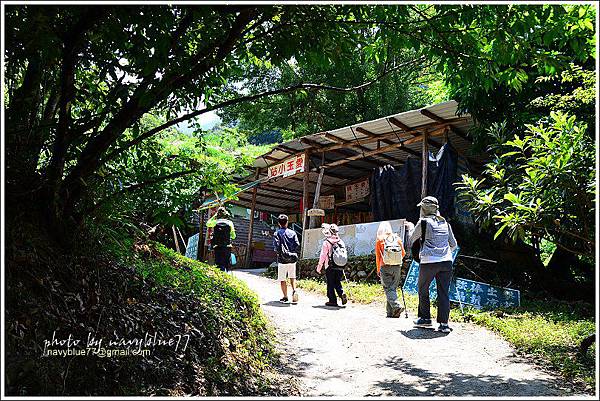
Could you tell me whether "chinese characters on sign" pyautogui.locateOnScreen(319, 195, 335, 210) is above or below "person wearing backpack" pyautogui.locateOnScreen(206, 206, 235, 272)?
above

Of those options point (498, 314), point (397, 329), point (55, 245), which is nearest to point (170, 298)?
point (55, 245)

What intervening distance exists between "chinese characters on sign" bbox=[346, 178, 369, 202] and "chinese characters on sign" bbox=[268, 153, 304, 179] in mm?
2825

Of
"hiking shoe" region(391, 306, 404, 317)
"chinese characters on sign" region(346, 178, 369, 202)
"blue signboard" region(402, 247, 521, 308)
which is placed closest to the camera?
"hiking shoe" region(391, 306, 404, 317)

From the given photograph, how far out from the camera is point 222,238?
10055 millimetres

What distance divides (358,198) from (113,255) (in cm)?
1320

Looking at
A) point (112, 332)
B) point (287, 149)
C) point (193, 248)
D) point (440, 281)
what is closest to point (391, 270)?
point (440, 281)

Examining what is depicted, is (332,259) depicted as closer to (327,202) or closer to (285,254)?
(285,254)

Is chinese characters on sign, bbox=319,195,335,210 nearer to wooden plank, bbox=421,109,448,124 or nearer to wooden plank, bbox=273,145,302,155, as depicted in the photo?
wooden plank, bbox=273,145,302,155

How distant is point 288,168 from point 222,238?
22.3 ft

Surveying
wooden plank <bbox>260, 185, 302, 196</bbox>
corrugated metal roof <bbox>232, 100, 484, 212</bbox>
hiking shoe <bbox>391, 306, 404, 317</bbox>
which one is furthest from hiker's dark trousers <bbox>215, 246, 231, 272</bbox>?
wooden plank <bbox>260, 185, 302, 196</bbox>

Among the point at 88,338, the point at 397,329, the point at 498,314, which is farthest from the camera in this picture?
the point at 498,314

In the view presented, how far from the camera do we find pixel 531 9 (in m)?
4.28

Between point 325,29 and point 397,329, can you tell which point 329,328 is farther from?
point 325,29

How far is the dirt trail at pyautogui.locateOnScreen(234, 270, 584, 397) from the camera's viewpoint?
482 centimetres
